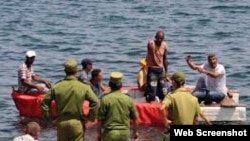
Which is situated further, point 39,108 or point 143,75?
point 143,75

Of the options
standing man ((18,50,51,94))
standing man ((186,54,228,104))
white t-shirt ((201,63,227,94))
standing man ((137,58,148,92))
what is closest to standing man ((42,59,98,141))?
standing man ((18,50,51,94))

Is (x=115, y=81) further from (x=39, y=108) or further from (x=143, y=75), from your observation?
(x=143, y=75)

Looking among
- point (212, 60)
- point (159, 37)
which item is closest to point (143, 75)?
point (159, 37)

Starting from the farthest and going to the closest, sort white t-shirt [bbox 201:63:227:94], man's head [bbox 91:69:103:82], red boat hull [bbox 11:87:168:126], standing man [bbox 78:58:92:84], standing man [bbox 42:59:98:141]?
red boat hull [bbox 11:87:168:126]
white t-shirt [bbox 201:63:227:94]
standing man [bbox 78:58:92:84]
man's head [bbox 91:69:103:82]
standing man [bbox 42:59:98:141]

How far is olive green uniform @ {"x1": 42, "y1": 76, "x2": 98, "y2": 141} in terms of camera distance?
1456cm

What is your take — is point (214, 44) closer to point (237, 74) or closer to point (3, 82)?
point (237, 74)

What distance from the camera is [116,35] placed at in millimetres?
37031

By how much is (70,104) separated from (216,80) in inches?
222

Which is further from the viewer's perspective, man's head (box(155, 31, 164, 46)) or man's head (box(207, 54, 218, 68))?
man's head (box(155, 31, 164, 46))

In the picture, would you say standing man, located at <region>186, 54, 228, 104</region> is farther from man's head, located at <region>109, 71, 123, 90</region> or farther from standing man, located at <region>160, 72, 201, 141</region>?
man's head, located at <region>109, 71, 123, 90</region>

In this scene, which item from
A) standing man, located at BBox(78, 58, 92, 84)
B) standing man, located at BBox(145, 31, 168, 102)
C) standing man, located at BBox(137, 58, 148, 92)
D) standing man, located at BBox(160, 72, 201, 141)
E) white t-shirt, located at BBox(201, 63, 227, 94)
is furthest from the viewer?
standing man, located at BBox(137, 58, 148, 92)

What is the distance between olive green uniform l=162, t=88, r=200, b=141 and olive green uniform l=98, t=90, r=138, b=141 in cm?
67

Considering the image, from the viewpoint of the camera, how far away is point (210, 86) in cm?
1955

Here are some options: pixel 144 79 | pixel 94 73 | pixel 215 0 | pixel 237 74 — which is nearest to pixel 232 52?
pixel 237 74
